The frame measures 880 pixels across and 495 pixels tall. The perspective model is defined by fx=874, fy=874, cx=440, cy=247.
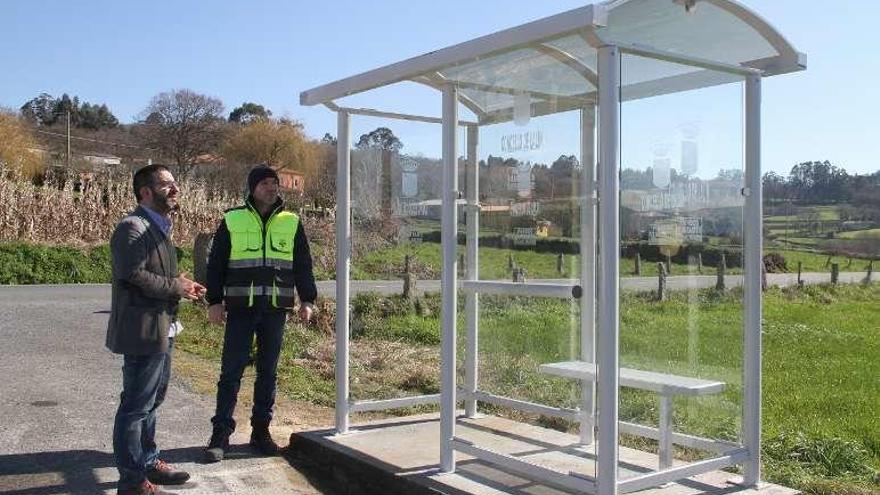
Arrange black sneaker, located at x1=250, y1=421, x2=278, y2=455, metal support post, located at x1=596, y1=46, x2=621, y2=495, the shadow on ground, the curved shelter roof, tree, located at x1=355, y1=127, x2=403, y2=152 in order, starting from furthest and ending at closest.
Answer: tree, located at x1=355, y1=127, x2=403, y2=152 → black sneaker, located at x1=250, y1=421, x2=278, y2=455 → the shadow on ground → the curved shelter roof → metal support post, located at x1=596, y1=46, x2=621, y2=495

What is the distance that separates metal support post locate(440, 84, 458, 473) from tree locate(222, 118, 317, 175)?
4627cm

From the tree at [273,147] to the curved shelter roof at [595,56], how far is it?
46.2 m

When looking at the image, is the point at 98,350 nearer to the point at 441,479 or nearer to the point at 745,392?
the point at 441,479

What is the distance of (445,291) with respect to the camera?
5.27 metres

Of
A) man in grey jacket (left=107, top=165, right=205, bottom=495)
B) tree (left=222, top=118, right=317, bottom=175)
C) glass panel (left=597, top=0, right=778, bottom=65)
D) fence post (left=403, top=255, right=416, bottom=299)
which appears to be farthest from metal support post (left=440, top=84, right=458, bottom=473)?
tree (left=222, top=118, right=317, bottom=175)

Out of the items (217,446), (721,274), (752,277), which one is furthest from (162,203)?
(752,277)

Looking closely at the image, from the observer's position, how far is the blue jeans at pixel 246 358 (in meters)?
5.94

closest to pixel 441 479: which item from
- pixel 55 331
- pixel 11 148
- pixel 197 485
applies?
pixel 197 485

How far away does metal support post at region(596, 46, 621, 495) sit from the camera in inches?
163

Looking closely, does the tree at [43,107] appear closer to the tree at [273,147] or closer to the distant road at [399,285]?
the tree at [273,147]

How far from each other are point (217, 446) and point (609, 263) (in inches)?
126

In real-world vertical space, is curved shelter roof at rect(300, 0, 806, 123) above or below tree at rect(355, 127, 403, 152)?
above

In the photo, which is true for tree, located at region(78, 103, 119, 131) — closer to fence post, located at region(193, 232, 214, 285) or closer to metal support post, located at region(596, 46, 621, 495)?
fence post, located at region(193, 232, 214, 285)

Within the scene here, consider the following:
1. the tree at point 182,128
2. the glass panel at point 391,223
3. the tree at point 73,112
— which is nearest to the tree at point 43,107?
the tree at point 73,112
